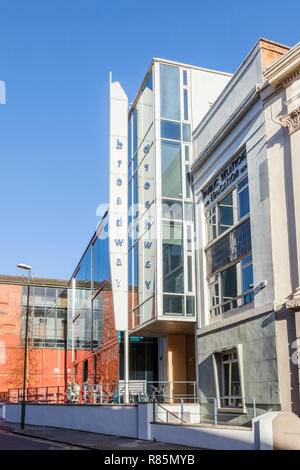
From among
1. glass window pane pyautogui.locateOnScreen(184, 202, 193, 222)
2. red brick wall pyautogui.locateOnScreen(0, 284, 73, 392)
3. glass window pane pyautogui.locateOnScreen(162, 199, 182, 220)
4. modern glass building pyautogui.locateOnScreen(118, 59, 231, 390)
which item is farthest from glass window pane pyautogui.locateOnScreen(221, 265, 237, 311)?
red brick wall pyautogui.locateOnScreen(0, 284, 73, 392)

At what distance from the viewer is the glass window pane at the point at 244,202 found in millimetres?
20031

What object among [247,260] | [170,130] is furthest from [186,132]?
[247,260]

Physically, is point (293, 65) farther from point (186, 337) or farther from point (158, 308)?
point (186, 337)

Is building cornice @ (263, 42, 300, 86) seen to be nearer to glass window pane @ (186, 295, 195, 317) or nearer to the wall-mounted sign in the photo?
the wall-mounted sign

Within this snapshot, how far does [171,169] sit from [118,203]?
3.98m

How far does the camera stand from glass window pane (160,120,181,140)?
25.8m

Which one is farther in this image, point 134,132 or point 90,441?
point 134,132

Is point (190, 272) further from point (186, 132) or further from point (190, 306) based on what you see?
point (186, 132)

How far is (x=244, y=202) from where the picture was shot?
2030 centimetres

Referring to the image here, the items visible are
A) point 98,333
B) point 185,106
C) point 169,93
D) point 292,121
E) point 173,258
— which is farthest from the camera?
point 98,333

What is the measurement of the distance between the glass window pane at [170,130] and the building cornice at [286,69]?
7765mm

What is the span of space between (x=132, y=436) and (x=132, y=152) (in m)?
14.9

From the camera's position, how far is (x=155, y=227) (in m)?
25.0

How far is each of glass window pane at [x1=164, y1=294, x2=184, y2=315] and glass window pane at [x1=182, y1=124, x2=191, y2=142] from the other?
291 inches
